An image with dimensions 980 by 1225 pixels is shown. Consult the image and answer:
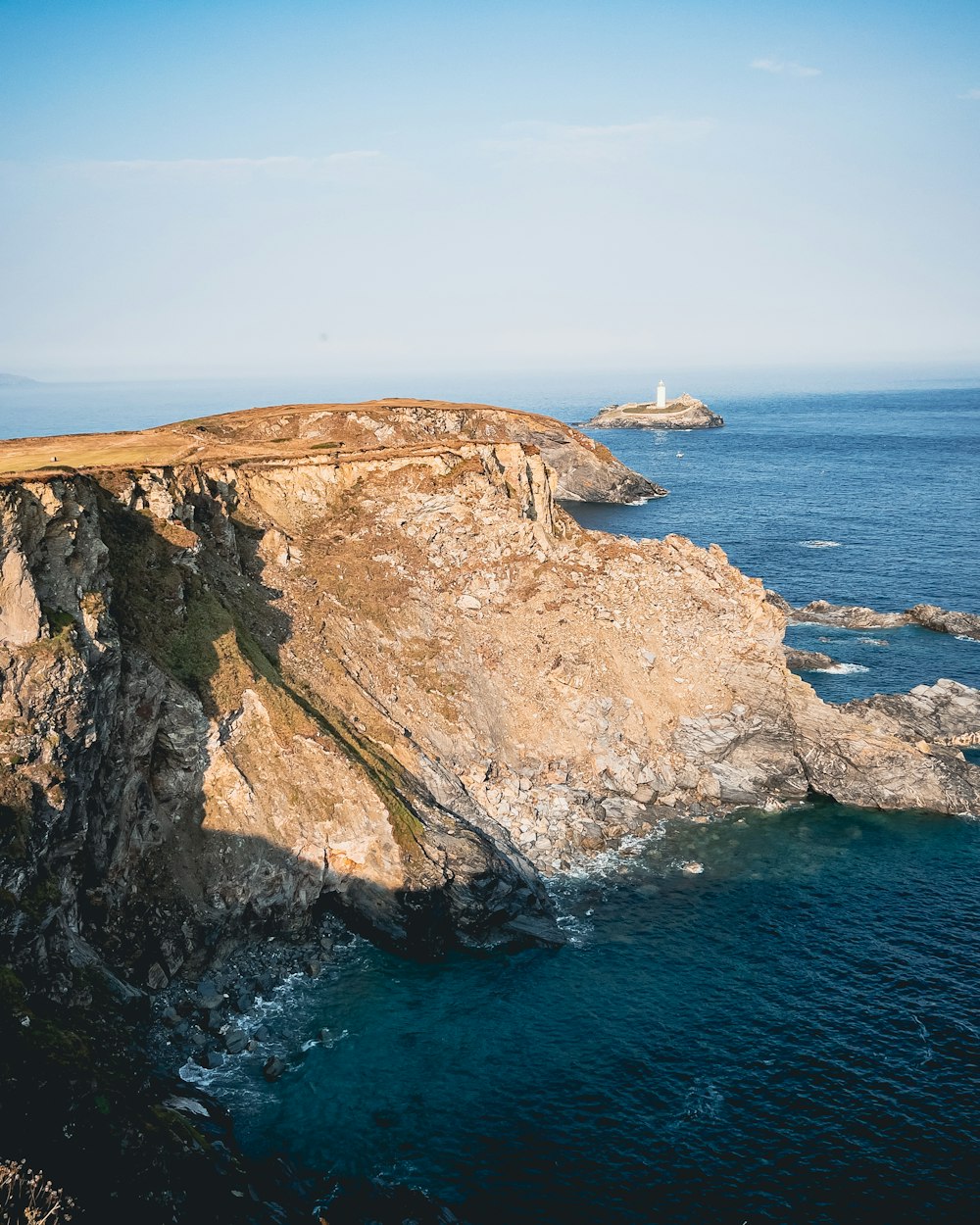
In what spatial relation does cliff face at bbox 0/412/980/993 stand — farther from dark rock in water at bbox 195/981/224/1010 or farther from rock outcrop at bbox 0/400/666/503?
rock outcrop at bbox 0/400/666/503

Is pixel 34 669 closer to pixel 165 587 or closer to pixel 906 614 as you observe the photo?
pixel 165 587

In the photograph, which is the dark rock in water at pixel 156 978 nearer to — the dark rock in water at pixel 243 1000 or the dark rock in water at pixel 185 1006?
the dark rock in water at pixel 185 1006

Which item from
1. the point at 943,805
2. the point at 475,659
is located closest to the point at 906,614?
the point at 943,805

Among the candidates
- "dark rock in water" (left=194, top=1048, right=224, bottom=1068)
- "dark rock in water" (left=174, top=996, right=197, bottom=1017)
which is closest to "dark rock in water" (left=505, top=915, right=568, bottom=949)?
"dark rock in water" (left=194, top=1048, right=224, bottom=1068)

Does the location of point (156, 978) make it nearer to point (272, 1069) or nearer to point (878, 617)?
point (272, 1069)

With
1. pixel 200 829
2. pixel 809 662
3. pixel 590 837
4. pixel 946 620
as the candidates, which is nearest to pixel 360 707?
pixel 200 829

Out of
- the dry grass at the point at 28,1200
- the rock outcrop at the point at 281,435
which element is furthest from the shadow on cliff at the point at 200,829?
the dry grass at the point at 28,1200
